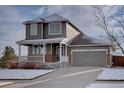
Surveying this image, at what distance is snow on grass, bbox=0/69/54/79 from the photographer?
8030 millimetres

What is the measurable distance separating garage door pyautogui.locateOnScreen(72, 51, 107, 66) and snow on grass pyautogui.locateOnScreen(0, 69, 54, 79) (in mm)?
876

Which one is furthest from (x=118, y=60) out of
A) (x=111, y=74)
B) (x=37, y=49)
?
(x=37, y=49)

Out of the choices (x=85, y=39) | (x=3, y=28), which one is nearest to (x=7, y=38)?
(x=3, y=28)

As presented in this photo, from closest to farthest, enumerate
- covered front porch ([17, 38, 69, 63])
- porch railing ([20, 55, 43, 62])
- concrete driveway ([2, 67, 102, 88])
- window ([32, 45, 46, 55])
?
1. concrete driveway ([2, 67, 102, 88])
2. porch railing ([20, 55, 43, 62])
3. covered front porch ([17, 38, 69, 63])
4. window ([32, 45, 46, 55])

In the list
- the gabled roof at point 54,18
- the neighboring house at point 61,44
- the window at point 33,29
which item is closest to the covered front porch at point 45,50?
the neighboring house at point 61,44

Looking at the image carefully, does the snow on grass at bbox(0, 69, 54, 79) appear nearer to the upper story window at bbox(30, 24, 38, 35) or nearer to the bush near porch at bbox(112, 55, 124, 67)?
the upper story window at bbox(30, 24, 38, 35)

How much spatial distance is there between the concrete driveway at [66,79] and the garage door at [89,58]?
187mm

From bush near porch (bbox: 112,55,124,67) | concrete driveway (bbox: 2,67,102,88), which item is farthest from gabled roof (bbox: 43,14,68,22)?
bush near porch (bbox: 112,55,124,67)

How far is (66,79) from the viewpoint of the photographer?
25.8ft

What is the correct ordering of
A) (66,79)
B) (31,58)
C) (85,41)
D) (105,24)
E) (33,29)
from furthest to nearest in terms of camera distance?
1. (33,29)
2. (85,41)
3. (31,58)
4. (105,24)
5. (66,79)

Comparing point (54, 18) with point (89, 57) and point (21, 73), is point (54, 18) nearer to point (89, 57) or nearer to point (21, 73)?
point (89, 57)

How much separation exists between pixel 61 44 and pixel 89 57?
0.89 m

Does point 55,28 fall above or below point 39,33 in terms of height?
above

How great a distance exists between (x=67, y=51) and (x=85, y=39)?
2.22 ft
